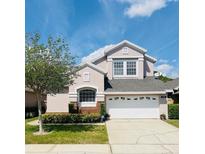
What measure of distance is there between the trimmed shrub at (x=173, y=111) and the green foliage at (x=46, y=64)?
1070 cm

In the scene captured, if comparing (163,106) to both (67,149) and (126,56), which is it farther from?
(67,149)

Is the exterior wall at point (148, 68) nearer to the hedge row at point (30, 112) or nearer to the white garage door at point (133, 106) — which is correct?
the white garage door at point (133, 106)

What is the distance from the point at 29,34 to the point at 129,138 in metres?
6.88

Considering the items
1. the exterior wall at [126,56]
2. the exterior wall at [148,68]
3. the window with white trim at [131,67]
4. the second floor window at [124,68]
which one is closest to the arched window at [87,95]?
the exterior wall at [126,56]

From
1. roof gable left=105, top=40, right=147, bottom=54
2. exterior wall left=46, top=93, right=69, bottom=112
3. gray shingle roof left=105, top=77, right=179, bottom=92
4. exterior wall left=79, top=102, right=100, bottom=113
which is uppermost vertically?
roof gable left=105, top=40, right=147, bottom=54

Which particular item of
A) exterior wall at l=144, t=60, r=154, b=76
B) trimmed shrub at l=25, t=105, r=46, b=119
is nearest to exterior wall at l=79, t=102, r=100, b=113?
trimmed shrub at l=25, t=105, r=46, b=119

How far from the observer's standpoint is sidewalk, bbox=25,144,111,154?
932cm

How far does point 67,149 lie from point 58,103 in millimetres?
13030

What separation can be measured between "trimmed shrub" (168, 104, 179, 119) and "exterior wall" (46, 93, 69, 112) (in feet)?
27.1

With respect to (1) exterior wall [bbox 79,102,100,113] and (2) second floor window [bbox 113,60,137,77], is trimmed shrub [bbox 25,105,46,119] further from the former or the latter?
(2) second floor window [bbox 113,60,137,77]

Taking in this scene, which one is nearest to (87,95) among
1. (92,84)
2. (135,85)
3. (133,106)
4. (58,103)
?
(92,84)

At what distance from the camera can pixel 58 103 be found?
2264cm
